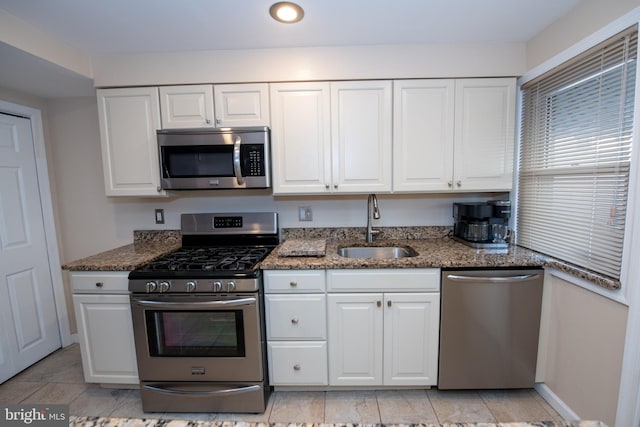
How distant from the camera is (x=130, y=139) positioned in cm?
197

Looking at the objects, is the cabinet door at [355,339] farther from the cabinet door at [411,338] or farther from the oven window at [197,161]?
the oven window at [197,161]

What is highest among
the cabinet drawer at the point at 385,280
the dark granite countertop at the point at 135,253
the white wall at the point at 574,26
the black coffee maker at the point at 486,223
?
the white wall at the point at 574,26

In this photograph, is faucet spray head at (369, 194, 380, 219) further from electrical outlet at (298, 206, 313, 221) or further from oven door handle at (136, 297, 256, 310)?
oven door handle at (136, 297, 256, 310)

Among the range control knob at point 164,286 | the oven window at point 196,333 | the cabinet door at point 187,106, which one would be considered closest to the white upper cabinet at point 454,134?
the cabinet door at point 187,106

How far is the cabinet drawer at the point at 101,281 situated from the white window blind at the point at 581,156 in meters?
2.67

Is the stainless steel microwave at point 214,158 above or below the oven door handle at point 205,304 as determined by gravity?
above

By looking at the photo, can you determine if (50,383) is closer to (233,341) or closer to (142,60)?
(233,341)

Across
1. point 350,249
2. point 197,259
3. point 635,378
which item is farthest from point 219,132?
point 635,378

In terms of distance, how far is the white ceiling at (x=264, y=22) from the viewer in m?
1.44

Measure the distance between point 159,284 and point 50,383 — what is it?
1.37 m

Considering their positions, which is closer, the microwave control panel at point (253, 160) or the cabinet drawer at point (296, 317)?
the cabinet drawer at point (296, 317)

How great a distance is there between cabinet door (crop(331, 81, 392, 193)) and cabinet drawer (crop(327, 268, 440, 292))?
0.61m

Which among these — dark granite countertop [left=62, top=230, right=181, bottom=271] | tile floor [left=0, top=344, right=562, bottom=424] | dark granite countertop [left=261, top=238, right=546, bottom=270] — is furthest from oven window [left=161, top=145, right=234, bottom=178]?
tile floor [left=0, top=344, right=562, bottom=424]

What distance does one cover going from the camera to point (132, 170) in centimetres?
200
